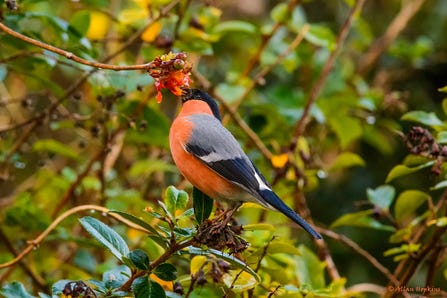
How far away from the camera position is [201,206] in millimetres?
1763

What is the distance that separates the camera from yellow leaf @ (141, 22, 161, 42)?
2.84m

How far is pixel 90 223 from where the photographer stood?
1.68 metres

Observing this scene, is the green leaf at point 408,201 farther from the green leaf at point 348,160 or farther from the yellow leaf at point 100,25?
the yellow leaf at point 100,25

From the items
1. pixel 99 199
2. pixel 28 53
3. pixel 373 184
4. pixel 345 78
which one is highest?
pixel 28 53

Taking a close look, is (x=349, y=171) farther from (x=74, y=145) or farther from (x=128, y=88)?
(x=128, y=88)

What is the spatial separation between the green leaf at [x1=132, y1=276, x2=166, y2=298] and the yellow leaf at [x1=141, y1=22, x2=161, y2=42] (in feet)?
4.73

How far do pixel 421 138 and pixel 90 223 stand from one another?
3.06 feet

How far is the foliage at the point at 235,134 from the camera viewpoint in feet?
5.97

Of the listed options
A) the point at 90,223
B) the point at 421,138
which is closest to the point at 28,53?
the point at 90,223

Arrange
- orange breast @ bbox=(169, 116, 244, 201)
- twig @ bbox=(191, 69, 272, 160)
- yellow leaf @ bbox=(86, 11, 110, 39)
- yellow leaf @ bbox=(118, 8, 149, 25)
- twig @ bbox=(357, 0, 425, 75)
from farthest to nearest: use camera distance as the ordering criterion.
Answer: twig @ bbox=(357, 0, 425, 75)
yellow leaf @ bbox=(86, 11, 110, 39)
twig @ bbox=(191, 69, 272, 160)
yellow leaf @ bbox=(118, 8, 149, 25)
orange breast @ bbox=(169, 116, 244, 201)

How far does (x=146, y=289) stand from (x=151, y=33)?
149 cm

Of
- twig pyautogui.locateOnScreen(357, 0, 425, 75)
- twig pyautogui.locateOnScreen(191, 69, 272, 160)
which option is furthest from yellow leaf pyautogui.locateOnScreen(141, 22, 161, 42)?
twig pyautogui.locateOnScreen(357, 0, 425, 75)

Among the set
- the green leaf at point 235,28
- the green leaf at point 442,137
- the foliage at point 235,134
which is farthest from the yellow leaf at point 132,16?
the green leaf at point 442,137

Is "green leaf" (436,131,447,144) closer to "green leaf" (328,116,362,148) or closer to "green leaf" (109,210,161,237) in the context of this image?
"green leaf" (109,210,161,237)
